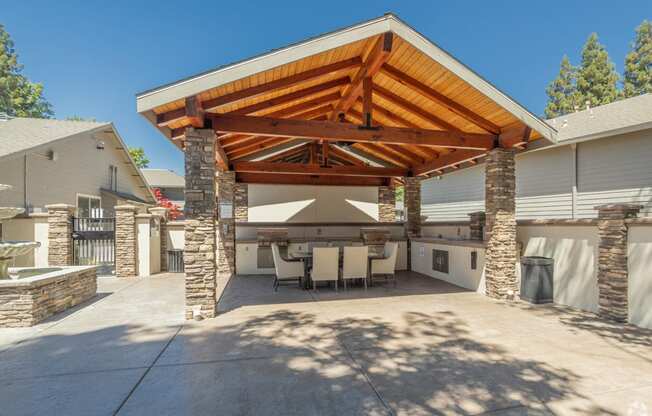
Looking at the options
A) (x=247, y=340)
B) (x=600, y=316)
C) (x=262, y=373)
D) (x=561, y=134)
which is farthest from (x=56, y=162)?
(x=561, y=134)

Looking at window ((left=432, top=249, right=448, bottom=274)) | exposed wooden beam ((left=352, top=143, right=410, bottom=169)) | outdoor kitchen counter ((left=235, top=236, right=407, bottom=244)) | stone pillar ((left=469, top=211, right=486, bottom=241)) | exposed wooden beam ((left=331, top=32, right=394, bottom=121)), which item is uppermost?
exposed wooden beam ((left=331, top=32, right=394, bottom=121))

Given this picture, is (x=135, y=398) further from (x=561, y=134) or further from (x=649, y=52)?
(x=649, y=52)

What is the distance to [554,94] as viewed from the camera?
2333 cm

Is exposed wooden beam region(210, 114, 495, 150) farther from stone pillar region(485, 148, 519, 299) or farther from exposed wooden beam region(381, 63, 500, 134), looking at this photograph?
stone pillar region(485, 148, 519, 299)

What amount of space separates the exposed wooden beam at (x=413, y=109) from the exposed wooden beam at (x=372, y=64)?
1.72 ft

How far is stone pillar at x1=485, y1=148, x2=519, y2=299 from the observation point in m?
6.58

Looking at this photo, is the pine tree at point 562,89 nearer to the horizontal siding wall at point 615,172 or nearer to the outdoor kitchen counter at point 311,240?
the horizontal siding wall at point 615,172

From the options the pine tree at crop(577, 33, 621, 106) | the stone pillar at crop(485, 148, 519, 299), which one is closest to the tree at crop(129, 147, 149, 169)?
the stone pillar at crop(485, 148, 519, 299)

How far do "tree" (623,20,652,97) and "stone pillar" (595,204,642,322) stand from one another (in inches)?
883

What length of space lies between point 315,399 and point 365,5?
69.8ft

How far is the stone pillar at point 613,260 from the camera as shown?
4.86 m

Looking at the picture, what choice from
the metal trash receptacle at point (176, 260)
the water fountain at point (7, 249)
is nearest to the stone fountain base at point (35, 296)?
the water fountain at point (7, 249)

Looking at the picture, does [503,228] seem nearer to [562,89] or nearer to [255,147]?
[255,147]

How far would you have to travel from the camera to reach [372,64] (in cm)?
538
